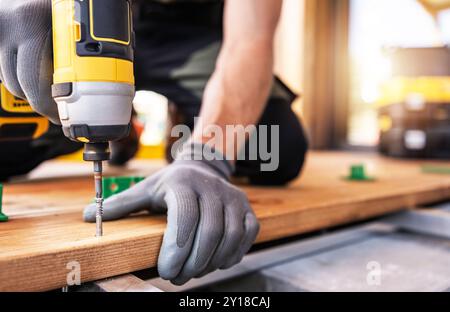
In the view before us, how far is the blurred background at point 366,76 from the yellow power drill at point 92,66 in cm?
177

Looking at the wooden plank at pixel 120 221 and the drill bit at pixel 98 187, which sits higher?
the drill bit at pixel 98 187

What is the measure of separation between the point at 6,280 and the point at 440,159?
2.15 m

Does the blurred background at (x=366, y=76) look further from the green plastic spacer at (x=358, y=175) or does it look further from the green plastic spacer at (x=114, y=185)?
the green plastic spacer at (x=114, y=185)

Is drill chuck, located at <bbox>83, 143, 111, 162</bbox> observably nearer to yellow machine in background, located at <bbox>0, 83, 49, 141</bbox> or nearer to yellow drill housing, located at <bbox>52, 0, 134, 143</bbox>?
yellow drill housing, located at <bbox>52, 0, 134, 143</bbox>

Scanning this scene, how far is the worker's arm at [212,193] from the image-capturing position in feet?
2.09

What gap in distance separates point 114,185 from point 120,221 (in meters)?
0.10

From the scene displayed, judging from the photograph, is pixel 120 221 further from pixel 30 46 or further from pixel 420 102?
pixel 420 102

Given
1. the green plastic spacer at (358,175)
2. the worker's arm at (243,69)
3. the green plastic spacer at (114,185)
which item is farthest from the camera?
the green plastic spacer at (358,175)

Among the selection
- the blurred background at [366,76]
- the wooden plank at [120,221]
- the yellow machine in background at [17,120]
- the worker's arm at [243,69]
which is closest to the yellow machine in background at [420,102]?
the blurred background at [366,76]

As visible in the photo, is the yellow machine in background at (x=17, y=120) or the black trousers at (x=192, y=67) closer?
the yellow machine in background at (x=17, y=120)

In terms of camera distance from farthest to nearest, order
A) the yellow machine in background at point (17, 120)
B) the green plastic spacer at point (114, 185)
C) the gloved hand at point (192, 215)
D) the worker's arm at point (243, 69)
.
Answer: the yellow machine in background at point (17, 120) → the worker's arm at point (243, 69) → the green plastic spacer at point (114, 185) → the gloved hand at point (192, 215)

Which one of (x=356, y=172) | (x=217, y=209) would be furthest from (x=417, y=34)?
(x=217, y=209)

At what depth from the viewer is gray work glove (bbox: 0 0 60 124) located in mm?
575
